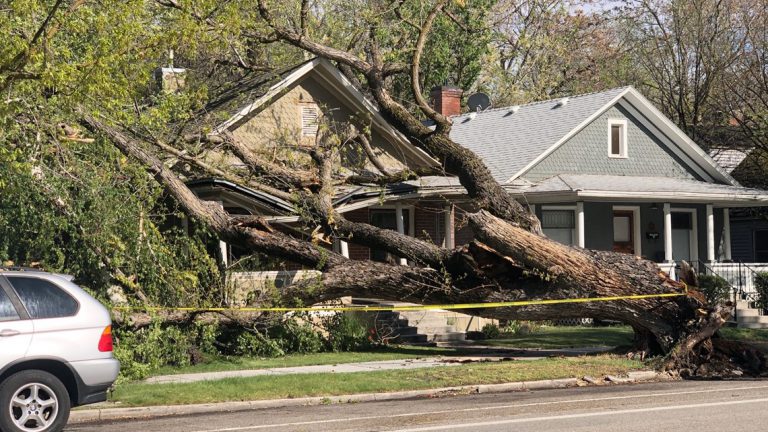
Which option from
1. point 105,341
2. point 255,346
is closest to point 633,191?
point 255,346

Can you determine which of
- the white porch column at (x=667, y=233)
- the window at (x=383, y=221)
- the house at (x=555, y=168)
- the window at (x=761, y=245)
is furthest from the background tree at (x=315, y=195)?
the window at (x=761, y=245)

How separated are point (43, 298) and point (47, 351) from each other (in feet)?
1.96

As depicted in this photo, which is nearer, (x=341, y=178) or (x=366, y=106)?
(x=341, y=178)

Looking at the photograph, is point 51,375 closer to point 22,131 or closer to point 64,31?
point 22,131

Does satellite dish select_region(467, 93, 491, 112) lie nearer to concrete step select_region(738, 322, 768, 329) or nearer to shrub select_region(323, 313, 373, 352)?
concrete step select_region(738, 322, 768, 329)

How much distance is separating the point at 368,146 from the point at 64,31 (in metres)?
9.25

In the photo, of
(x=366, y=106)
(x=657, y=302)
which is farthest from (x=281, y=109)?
(x=657, y=302)

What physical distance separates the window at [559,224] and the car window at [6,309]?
20790 millimetres

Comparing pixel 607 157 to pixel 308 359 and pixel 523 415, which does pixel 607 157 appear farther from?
pixel 523 415

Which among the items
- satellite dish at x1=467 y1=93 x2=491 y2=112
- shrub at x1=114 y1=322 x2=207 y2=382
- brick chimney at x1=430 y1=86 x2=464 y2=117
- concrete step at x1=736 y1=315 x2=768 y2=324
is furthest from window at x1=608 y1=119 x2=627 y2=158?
shrub at x1=114 y1=322 x2=207 y2=382

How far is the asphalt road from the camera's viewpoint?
36.3 ft

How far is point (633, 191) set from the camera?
93.4 feet

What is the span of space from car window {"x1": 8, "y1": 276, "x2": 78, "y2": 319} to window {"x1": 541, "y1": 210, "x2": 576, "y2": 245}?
66.6 feet

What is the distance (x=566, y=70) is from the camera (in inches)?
1901
